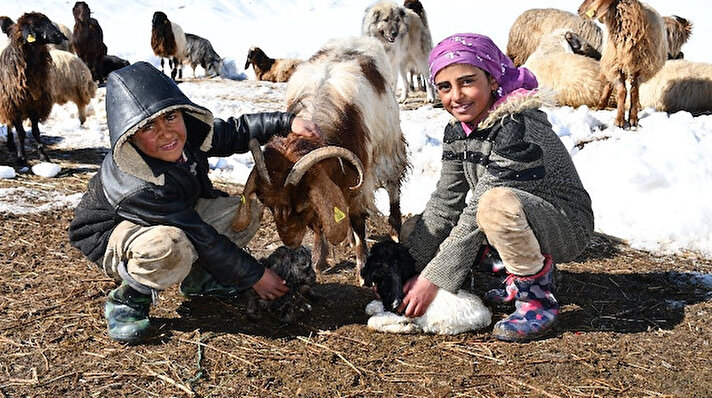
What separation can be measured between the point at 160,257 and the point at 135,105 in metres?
0.69

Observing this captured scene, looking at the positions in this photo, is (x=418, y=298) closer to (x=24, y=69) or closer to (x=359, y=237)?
(x=359, y=237)

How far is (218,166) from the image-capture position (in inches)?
265

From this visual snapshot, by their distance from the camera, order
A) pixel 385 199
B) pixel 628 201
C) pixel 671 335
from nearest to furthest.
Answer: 1. pixel 671 335
2. pixel 628 201
3. pixel 385 199

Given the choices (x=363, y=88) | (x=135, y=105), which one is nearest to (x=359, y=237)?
(x=363, y=88)

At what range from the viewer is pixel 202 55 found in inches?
809

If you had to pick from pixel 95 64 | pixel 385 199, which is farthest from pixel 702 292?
pixel 95 64

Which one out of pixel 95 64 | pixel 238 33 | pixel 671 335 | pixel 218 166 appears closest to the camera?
pixel 671 335

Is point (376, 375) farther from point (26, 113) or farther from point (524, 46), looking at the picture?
point (524, 46)

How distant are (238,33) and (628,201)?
77.5 ft

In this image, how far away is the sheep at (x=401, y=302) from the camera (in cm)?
306

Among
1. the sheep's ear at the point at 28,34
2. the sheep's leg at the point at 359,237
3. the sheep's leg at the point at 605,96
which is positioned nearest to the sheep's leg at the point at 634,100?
the sheep's leg at the point at 605,96

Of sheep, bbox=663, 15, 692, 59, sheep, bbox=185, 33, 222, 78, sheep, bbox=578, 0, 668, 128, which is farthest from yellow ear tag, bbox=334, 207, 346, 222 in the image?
sheep, bbox=185, 33, 222, 78

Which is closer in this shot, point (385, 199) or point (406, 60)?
point (385, 199)

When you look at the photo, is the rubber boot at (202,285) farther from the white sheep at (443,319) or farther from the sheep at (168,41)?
the sheep at (168,41)
